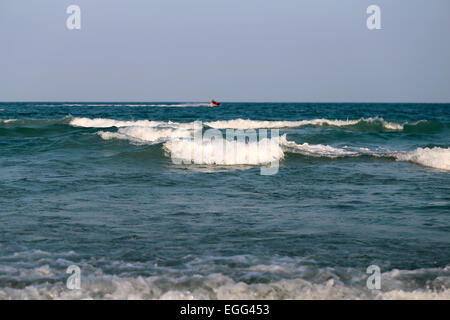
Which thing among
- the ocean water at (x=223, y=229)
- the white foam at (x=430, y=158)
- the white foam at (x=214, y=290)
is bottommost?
the white foam at (x=214, y=290)

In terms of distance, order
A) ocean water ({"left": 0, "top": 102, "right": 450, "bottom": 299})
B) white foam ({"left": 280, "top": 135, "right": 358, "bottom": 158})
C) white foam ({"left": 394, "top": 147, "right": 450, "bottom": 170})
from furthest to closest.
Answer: white foam ({"left": 280, "top": 135, "right": 358, "bottom": 158}) → white foam ({"left": 394, "top": 147, "right": 450, "bottom": 170}) → ocean water ({"left": 0, "top": 102, "right": 450, "bottom": 299})

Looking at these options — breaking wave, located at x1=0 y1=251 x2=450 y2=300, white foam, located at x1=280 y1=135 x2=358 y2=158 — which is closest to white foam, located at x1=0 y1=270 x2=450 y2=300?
breaking wave, located at x1=0 y1=251 x2=450 y2=300

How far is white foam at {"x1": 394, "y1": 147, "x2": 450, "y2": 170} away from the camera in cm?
1117

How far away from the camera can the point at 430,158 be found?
1159cm

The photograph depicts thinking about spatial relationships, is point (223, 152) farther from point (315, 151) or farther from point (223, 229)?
point (223, 229)

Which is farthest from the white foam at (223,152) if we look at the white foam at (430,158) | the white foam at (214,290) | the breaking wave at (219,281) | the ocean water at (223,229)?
the white foam at (214,290)

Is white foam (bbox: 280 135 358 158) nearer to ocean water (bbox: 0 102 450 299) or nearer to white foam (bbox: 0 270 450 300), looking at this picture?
ocean water (bbox: 0 102 450 299)

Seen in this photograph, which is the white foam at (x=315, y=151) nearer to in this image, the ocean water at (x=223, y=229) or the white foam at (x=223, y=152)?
the white foam at (x=223, y=152)

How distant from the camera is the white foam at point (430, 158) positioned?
1117 centimetres

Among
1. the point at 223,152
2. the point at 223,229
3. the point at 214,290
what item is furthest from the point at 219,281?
the point at 223,152

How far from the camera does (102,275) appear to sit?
13.2 ft

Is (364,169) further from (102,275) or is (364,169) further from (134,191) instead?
(102,275)

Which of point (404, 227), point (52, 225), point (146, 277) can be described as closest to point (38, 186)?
point (52, 225)

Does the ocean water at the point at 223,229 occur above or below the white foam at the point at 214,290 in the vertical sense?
above
